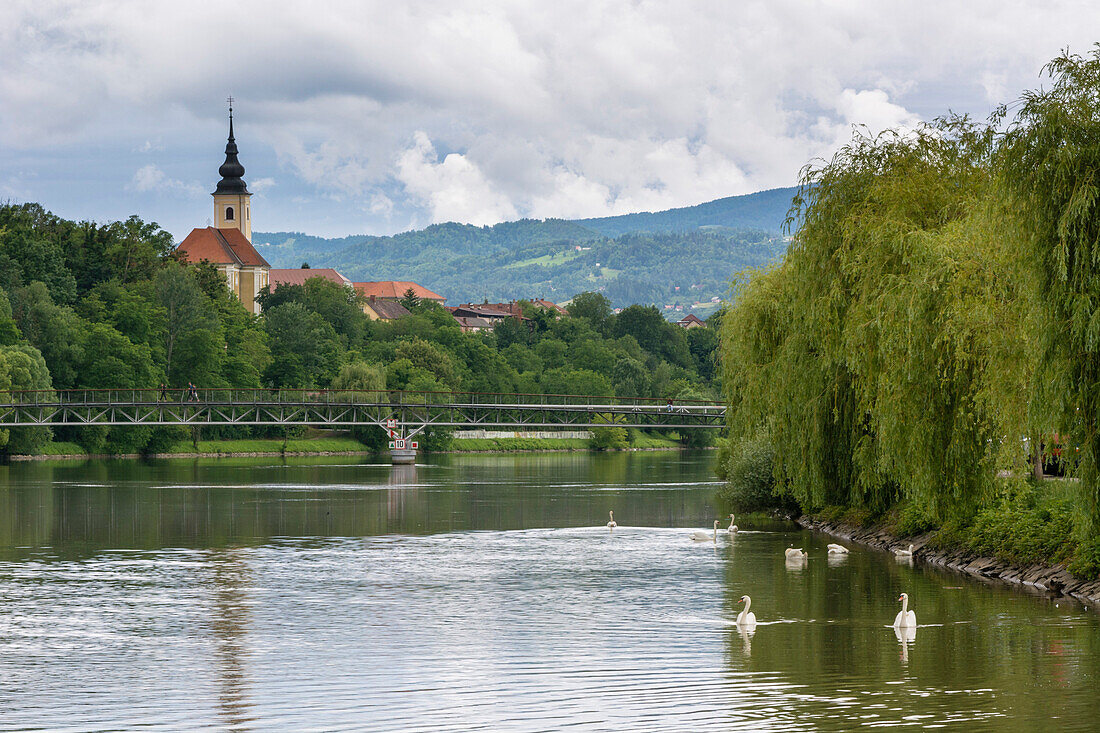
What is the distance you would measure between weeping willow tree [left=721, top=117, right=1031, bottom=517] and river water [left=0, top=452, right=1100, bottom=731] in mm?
2627

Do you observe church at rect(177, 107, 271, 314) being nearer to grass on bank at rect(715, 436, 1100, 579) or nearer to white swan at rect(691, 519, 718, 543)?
white swan at rect(691, 519, 718, 543)

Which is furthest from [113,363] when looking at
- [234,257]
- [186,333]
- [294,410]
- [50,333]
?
[234,257]

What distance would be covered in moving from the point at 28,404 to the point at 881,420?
236ft

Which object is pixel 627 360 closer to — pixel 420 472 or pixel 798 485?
pixel 420 472

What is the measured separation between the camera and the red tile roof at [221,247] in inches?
7210

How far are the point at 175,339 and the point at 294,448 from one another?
1803 centimetres

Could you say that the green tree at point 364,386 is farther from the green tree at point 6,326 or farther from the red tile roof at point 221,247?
the red tile roof at point 221,247

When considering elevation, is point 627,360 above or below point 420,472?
above

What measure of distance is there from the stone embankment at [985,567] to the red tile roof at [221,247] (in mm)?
151640

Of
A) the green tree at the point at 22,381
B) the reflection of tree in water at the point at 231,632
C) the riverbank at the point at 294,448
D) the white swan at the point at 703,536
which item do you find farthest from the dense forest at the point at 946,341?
the riverbank at the point at 294,448

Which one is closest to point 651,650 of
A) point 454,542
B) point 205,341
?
point 454,542

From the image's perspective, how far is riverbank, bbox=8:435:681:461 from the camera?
106 m

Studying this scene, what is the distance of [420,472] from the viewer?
3664 inches

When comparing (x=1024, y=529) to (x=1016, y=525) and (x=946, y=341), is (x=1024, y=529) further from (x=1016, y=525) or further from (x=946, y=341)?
(x=946, y=341)
